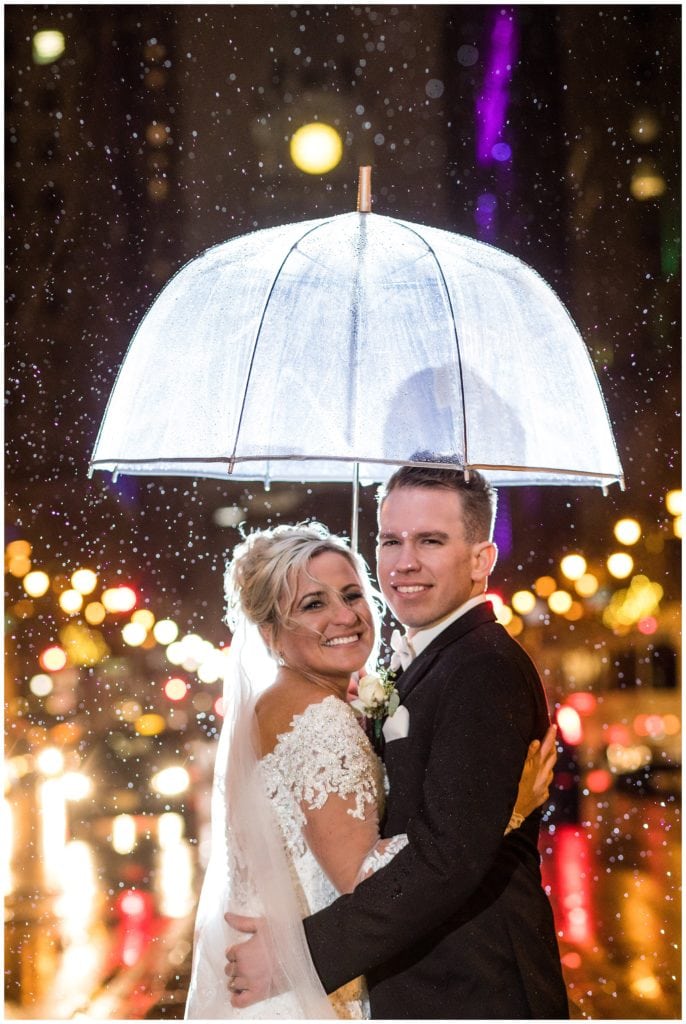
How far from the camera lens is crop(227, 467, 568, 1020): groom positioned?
2191 millimetres

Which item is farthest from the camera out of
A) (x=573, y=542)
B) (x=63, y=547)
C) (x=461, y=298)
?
(x=573, y=542)

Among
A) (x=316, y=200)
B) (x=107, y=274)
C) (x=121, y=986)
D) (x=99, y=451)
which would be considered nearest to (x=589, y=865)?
(x=121, y=986)

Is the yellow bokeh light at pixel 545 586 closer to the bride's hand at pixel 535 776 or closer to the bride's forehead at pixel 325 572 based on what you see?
the bride's forehead at pixel 325 572

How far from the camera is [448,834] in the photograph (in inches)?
85.8

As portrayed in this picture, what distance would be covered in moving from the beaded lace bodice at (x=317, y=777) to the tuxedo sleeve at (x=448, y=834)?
0.17m

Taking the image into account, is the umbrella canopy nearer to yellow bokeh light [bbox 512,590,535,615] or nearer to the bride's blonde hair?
the bride's blonde hair

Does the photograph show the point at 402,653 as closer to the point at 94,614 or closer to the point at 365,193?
the point at 365,193

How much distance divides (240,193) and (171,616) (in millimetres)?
16240

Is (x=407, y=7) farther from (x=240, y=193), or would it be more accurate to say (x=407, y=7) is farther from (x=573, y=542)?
(x=573, y=542)

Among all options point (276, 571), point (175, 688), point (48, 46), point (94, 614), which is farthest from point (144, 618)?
point (276, 571)

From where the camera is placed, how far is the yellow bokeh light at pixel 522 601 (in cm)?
2423

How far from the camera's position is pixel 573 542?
24688 millimetres

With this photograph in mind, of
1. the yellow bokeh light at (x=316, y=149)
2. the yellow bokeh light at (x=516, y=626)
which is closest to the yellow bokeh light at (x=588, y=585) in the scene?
the yellow bokeh light at (x=516, y=626)

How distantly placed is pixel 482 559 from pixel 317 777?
64 centimetres
